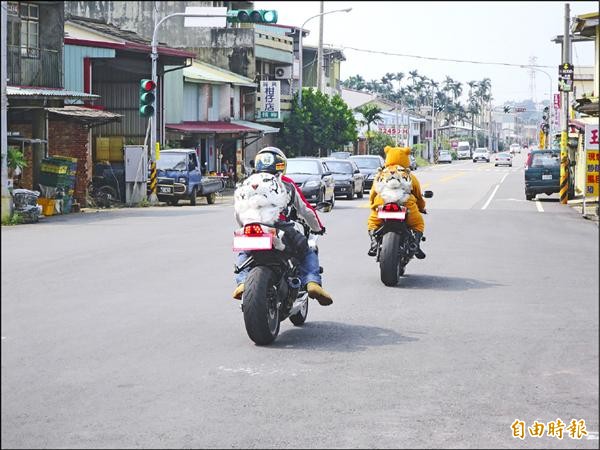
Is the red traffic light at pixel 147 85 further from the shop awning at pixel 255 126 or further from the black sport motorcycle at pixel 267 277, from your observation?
the black sport motorcycle at pixel 267 277

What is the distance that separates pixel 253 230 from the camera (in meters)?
8.81

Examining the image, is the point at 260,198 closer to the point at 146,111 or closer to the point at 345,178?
the point at 146,111

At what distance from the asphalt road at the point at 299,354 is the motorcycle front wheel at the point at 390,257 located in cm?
21

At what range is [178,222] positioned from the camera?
81.6ft

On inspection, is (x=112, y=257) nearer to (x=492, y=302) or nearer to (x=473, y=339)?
(x=492, y=302)

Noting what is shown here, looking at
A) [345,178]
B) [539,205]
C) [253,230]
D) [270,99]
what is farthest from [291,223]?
[270,99]

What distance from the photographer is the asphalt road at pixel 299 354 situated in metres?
5.61

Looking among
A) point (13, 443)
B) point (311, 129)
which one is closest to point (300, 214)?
point (13, 443)

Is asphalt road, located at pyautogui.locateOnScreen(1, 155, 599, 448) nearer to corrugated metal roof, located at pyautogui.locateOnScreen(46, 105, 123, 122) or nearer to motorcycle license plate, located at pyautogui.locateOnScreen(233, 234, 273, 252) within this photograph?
motorcycle license plate, located at pyautogui.locateOnScreen(233, 234, 273, 252)

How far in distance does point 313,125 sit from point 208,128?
14248 mm

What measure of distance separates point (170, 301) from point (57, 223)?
11.4m

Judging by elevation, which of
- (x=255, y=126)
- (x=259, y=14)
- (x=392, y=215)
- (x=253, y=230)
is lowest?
(x=392, y=215)

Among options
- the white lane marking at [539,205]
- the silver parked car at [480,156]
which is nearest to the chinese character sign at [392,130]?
the silver parked car at [480,156]

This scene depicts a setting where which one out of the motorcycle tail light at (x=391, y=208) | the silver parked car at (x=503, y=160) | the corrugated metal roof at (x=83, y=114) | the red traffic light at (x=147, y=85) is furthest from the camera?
the silver parked car at (x=503, y=160)
